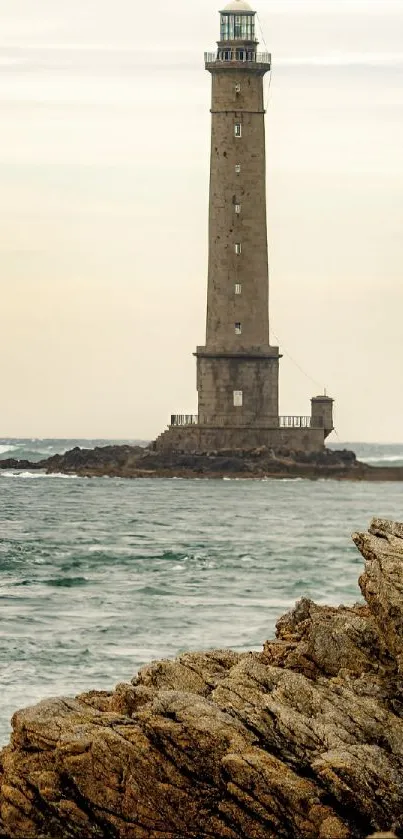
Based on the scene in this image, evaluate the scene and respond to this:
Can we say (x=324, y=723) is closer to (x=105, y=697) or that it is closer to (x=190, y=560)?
(x=105, y=697)

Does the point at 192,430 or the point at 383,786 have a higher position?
the point at 192,430

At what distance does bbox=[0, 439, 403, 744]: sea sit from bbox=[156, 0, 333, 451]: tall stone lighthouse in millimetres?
4897

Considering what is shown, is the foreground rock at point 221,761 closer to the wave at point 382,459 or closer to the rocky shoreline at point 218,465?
the rocky shoreline at point 218,465

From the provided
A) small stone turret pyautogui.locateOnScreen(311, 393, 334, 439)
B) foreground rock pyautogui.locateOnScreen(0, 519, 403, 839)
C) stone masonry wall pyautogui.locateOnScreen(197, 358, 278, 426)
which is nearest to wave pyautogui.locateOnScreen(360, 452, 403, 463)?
small stone turret pyautogui.locateOnScreen(311, 393, 334, 439)

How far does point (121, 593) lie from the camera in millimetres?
29328

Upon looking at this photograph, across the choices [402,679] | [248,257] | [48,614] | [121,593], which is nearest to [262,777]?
[402,679]

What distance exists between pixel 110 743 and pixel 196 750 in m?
0.59

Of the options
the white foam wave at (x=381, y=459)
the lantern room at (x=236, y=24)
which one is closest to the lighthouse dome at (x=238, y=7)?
the lantern room at (x=236, y=24)

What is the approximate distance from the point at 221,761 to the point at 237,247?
57623mm

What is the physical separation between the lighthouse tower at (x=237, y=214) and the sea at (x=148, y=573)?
19.0 ft

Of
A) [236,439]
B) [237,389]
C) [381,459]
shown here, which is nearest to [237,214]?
[237,389]

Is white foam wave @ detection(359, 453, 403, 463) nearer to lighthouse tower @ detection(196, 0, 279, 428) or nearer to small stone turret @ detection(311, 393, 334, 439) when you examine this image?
small stone turret @ detection(311, 393, 334, 439)

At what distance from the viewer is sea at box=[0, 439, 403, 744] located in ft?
70.8

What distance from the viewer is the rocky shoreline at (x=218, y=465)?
242ft
